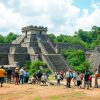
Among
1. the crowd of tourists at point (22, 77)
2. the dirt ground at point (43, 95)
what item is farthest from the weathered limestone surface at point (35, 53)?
the dirt ground at point (43, 95)

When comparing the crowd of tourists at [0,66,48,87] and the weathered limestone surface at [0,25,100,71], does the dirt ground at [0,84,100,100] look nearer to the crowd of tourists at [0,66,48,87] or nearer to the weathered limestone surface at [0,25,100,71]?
the crowd of tourists at [0,66,48,87]

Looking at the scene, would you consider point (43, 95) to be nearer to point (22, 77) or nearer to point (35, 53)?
point (22, 77)

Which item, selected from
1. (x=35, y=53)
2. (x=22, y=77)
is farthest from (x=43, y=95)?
(x=35, y=53)

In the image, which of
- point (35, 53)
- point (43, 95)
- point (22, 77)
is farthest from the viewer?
point (35, 53)

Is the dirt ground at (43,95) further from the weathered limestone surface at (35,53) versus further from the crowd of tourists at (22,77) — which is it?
the weathered limestone surface at (35,53)

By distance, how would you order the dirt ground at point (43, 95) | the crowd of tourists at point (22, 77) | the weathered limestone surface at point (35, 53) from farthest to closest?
1. the weathered limestone surface at point (35, 53)
2. the crowd of tourists at point (22, 77)
3. the dirt ground at point (43, 95)

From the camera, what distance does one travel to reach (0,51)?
2616 inches

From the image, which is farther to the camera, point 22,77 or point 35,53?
point 35,53

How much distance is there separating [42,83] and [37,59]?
3176 cm

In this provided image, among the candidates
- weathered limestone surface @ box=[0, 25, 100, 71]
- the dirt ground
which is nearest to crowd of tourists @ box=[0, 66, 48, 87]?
the dirt ground

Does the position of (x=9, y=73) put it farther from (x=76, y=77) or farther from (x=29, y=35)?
(x=29, y=35)

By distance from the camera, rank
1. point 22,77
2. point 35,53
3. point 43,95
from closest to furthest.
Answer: point 43,95 → point 22,77 → point 35,53

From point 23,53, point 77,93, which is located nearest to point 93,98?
point 77,93

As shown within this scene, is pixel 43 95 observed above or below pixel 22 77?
below
